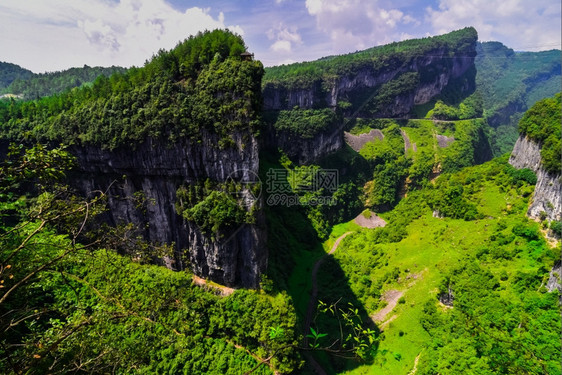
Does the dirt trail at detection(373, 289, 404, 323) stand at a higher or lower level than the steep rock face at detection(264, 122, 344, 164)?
lower

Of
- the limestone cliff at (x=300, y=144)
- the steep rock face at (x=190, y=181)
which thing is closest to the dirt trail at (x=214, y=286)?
the steep rock face at (x=190, y=181)

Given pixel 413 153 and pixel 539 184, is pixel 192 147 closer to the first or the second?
pixel 539 184

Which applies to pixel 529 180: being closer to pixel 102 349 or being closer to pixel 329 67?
pixel 102 349

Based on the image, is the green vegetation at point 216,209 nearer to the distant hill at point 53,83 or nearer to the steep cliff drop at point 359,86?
the steep cliff drop at point 359,86

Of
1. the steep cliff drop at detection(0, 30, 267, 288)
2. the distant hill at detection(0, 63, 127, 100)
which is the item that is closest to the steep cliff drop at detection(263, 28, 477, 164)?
the steep cliff drop at detection(0, 30, 267, 288)

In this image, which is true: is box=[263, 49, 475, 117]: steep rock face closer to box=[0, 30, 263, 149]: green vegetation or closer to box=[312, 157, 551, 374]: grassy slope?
box=[0, 30, 263, 149]: green vegetation
